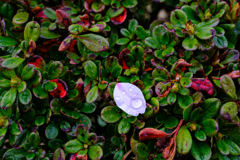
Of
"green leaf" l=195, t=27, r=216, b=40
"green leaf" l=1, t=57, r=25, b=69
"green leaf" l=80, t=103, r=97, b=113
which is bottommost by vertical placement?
"green leaf" l=80, t=103, r=97, b=113

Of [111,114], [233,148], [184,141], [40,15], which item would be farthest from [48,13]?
[233,148]

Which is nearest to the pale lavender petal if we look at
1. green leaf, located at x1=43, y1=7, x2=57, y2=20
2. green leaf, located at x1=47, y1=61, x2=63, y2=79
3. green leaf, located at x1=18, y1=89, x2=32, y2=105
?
green leaf, located at x1=47, y1=61, x2=63, y2=79

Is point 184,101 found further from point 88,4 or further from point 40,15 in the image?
point 40,15

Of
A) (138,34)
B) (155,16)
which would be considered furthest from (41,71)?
(155,16)

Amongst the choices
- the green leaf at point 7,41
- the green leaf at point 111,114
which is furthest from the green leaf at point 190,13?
the green leaf at point 7,41

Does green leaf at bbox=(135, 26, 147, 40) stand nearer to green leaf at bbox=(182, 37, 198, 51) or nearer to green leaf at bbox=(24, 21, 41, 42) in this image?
green leaf at bbox=(182, 37, 198, 51)

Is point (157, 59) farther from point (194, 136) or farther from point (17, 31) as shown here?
point (17, 31)
